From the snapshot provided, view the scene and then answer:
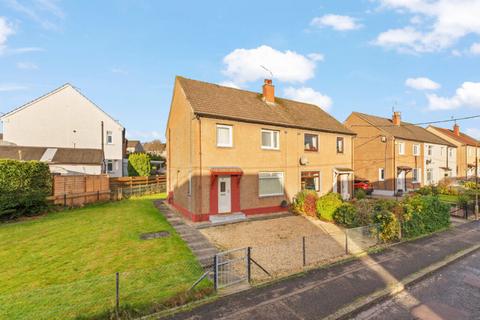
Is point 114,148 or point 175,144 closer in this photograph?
point 175,144

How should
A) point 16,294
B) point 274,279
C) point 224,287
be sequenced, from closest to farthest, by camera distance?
point 16,294 → point 224,287 → point 274,279

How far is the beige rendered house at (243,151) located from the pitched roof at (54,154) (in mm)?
10539

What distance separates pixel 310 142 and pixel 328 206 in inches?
241

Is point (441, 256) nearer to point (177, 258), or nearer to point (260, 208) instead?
point (260, 208)

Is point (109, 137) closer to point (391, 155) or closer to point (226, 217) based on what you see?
point (226, 217)

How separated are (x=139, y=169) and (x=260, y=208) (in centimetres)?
2091

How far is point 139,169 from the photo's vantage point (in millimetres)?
30875

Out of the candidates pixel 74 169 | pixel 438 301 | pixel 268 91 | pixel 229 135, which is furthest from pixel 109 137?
pixel 438 301

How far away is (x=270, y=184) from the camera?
16.2 metres

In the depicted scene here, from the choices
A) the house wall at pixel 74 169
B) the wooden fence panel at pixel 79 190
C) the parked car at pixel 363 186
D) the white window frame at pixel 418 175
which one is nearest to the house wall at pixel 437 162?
the white window frame at pixel 418 175

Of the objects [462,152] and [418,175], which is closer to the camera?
[418,175]

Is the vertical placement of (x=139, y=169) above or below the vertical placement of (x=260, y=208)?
above

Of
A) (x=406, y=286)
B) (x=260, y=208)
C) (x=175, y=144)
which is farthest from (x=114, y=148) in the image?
(x=406, y=286)

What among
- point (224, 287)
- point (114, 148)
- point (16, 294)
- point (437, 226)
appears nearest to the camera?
point (16, 294)
